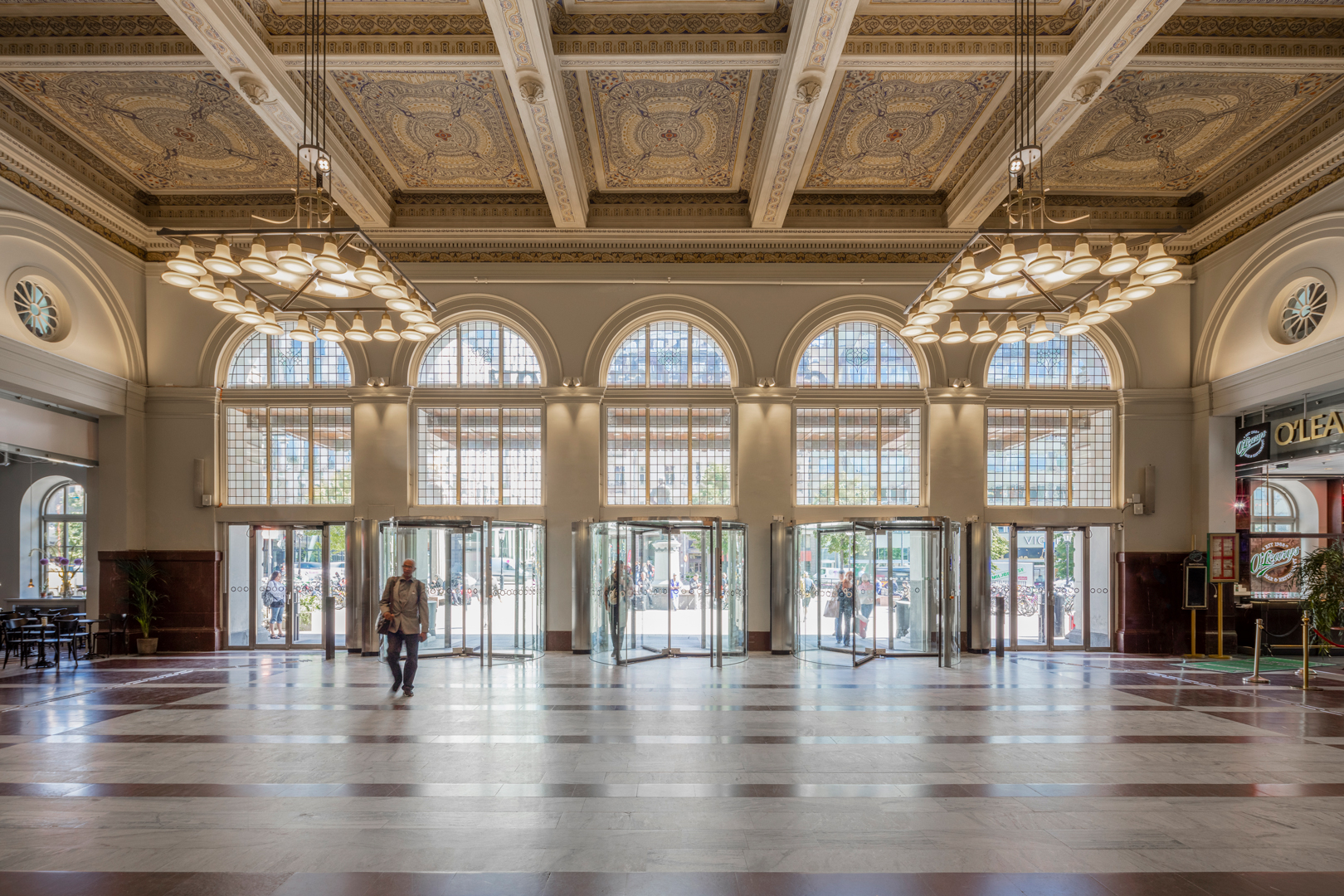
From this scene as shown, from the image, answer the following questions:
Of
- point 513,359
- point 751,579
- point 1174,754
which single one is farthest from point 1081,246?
point 513,359

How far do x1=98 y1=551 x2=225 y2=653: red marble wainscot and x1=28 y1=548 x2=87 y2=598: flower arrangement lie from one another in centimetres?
381

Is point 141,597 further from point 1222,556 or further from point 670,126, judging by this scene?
point 1222,556

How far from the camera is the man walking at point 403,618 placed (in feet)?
32.4

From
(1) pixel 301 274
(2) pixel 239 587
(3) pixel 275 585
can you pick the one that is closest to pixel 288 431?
(3) pixel 275 585

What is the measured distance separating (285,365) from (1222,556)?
17.7 m

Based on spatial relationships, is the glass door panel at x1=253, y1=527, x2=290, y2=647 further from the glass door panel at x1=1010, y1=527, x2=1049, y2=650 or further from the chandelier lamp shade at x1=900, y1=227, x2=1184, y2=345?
the glass door panel at x1=1010, y1=527, x2=1049, y2=650

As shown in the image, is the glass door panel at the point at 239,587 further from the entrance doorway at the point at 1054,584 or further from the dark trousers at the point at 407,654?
the entrance doorway at the point at 1054,584

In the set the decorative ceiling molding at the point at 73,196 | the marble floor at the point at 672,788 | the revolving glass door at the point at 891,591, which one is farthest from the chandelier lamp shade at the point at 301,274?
the revolving glass door at the point at 891,591

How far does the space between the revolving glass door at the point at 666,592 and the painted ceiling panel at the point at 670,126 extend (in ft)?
19.7

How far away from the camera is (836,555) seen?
13.1 metres

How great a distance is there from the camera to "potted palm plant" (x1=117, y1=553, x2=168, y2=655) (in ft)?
45.0

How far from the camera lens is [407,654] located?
9.87m

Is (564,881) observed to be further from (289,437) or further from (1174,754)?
(289,437)

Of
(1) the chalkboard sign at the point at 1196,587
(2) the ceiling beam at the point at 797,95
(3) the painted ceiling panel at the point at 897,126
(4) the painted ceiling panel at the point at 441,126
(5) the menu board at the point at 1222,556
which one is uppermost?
(4) the painted ceiling panel at the point at 441,126
